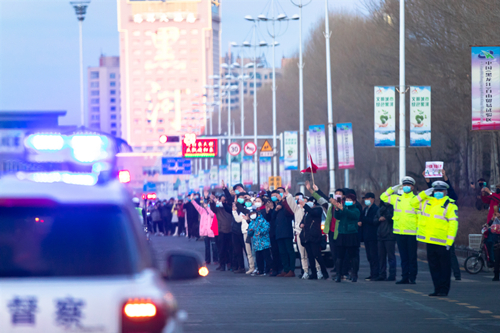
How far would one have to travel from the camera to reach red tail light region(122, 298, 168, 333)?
13.1 ft

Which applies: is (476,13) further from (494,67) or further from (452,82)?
(494,67)

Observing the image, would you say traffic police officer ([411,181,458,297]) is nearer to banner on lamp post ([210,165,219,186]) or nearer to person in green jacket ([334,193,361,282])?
person in green jacket ([334,193,361,282])

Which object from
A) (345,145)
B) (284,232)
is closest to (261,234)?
(284,232)

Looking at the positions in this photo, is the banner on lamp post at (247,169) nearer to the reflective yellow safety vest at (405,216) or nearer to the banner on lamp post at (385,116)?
the banner on lamp post at (385,116)

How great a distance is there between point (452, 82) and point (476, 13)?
6.18m

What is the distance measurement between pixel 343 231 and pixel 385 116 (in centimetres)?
870

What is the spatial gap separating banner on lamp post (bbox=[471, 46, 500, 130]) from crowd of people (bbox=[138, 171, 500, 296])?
2.14 m

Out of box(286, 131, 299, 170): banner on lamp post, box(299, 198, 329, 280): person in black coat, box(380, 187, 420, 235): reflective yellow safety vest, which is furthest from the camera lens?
box(286, 131, 299, 170): banner on lamp post

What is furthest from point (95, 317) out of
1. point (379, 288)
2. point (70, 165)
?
point (379, 288)

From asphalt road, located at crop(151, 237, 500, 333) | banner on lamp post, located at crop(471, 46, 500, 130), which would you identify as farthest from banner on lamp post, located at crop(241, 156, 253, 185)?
asphalt road, located at crop(151, 237, 500, 333)

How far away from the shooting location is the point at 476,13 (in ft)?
Answer: 98.7

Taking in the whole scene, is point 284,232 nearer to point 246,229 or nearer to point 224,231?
point 246,229

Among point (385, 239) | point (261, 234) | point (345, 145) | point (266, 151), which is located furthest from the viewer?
point (266, 151)

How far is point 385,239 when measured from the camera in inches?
701
